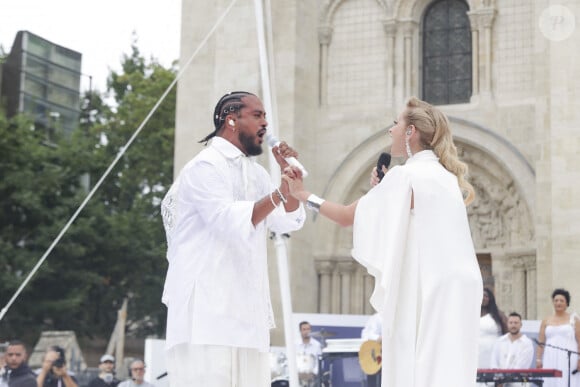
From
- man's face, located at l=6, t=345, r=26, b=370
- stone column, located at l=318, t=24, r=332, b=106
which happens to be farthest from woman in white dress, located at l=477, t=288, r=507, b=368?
stone column, located at l=318, t=24, r=332, b=106

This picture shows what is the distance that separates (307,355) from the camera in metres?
15.8

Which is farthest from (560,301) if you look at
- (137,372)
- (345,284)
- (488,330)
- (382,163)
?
(382,163)

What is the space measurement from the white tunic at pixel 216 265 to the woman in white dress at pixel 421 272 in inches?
14.3

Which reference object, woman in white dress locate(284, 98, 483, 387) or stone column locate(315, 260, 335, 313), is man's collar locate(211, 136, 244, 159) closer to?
woman in white dress locate(284, 98, 483, 387)

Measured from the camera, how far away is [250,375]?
5371 millimetres

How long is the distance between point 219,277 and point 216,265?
6 cm

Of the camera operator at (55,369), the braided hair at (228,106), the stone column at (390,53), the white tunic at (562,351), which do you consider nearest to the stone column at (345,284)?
the stone column at (390,53)

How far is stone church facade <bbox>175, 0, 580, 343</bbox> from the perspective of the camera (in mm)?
18516

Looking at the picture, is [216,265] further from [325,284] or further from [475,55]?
[325,284]

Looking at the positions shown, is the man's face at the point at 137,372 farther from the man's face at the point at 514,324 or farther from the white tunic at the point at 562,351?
the white tunic at the point at 562,351

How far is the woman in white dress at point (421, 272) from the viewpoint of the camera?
5.21 metres

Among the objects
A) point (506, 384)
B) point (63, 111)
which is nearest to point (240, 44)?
point (506, 384)

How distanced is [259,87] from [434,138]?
46.6 feet

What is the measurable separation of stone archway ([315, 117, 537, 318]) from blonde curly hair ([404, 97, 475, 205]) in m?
13.1
